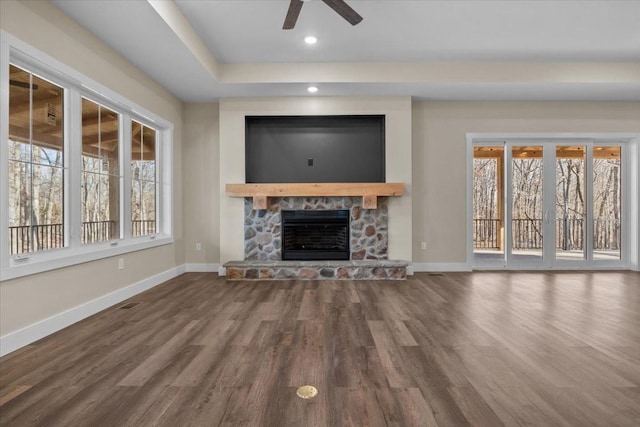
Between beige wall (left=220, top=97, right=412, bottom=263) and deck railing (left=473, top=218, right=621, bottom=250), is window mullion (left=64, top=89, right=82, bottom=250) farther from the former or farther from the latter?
deck railing (left=473, top=218, right=621, bottom=250)

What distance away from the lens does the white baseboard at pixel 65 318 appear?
2473mm

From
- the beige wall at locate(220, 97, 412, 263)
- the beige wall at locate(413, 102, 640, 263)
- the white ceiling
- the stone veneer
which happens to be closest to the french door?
the beige wall at locate(413, 102, 640, 263)

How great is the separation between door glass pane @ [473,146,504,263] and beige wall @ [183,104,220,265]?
4442 millimetres

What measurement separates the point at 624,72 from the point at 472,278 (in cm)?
358

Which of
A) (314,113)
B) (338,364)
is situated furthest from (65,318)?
(314,113)

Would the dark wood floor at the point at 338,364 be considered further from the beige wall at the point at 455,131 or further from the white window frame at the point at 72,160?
the beige wall at the point at 455,131

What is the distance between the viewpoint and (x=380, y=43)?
4191mm

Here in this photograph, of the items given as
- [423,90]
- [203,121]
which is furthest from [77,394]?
[423,90]

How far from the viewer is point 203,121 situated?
5664mm

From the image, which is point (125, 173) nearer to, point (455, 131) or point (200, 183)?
point (200, 183)

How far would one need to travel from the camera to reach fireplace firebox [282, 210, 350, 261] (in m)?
5.41

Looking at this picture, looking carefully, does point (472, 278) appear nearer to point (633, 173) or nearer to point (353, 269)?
point (353, 269)

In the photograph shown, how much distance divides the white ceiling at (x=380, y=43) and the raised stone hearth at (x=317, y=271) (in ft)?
8.58

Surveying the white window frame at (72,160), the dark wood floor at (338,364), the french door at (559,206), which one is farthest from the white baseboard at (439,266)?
the white window frame at (72,160)
